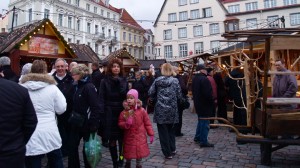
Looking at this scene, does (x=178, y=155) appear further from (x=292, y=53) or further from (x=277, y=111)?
(x=292, y=53)

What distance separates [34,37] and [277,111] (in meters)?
8.16

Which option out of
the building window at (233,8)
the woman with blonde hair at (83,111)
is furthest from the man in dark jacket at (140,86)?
the building window at (233,8)

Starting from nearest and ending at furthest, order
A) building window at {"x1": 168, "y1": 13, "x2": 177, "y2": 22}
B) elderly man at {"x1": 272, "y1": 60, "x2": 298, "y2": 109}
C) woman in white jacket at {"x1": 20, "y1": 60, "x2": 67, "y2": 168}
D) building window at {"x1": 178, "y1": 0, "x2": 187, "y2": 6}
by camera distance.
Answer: woman in white jacket at {"x1": 20, "y1": 60, "x2": 67, "y2": 168} < elderly man at {"x1": 272, "y1": 60, "x2": 298, "y2": 109} < building window at {"x1": 178, "y1": 0, "x2": 187, "y2": 6} < building window at {"x1": 168, "y1": 13, "x2": 177, "y2": 22}

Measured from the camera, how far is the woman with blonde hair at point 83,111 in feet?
13.0

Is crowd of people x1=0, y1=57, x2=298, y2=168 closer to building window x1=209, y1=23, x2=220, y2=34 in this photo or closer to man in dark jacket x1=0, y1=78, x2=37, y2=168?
man in dark jacket x1=0, y1=78, x2=37, y2=168

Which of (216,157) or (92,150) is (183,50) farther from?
(92,150)

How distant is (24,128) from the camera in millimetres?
2594

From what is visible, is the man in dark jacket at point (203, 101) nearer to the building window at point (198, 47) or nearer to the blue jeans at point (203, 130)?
the blue jeans at point (203, 130)

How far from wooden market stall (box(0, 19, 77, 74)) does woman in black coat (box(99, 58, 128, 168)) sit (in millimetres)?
5406

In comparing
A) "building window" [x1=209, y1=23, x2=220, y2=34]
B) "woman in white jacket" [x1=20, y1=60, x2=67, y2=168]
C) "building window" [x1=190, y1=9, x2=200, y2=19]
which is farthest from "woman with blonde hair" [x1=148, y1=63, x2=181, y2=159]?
"building window" [x1=190, y1=9, x2=200, y2=19]

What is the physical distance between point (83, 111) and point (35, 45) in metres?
6.34

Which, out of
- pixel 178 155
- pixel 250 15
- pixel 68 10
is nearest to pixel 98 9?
pixel 68 10

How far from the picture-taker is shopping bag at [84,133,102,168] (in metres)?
3.96

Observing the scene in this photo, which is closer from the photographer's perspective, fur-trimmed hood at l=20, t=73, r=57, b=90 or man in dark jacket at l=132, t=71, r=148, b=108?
fur-trimmed hood at l=20, t=73, r=57, b=90
